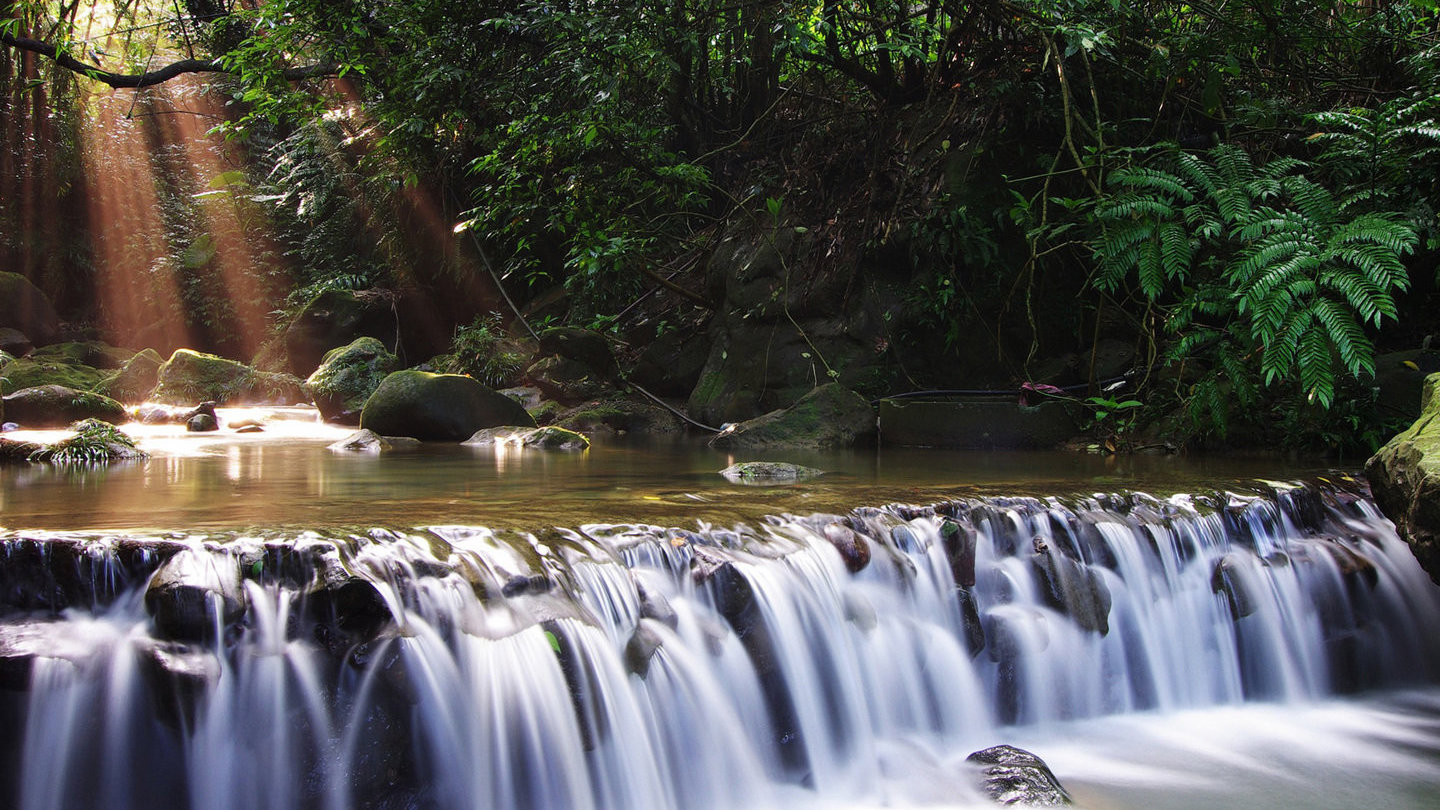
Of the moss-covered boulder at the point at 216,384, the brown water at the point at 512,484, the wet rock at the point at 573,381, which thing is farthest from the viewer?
the moss-covered boulder at the point at 216,384

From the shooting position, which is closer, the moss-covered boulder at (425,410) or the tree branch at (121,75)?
the moss-covered boulder at (425,410)

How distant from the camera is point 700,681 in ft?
11.2

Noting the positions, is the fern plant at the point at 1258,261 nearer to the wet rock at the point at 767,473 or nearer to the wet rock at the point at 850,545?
the wet rock at the point at 767,473

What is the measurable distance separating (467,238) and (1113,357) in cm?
947

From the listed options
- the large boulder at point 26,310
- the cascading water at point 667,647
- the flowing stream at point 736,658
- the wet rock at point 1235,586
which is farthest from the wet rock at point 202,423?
the large boulder at point 26,310

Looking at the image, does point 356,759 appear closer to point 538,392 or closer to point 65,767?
point 65,767

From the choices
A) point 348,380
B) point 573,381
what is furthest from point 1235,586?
point 348,380

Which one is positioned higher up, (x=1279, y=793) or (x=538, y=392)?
(x=538, y=392)

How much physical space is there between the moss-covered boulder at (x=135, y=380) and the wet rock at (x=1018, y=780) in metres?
13.2

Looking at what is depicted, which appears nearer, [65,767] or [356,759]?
[65,767]

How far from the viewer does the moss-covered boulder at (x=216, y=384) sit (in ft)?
42.3

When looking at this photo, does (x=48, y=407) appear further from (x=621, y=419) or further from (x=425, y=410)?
(x=621, y=419)

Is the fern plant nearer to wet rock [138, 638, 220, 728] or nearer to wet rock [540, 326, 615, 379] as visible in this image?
wet rock [138, 638, 220, 728]

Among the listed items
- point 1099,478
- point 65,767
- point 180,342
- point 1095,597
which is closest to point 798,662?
point 1095,597
